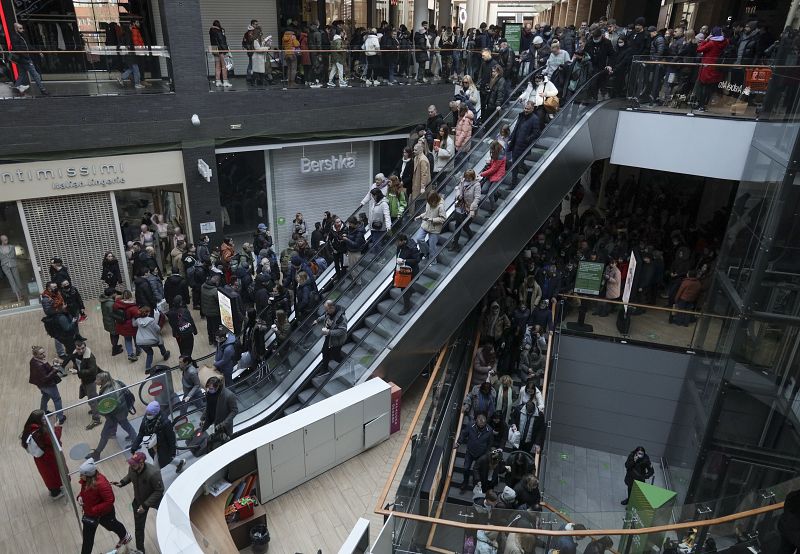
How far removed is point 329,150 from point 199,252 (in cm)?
560

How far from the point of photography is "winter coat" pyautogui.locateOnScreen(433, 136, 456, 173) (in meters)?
11.8

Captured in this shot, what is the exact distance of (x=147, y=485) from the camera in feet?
20.5

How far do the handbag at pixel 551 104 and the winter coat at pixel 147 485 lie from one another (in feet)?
28.5

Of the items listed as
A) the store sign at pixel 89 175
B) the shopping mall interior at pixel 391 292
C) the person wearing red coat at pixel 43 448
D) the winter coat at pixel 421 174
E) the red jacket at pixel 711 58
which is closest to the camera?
the person wearing red coat at pixel 43 448

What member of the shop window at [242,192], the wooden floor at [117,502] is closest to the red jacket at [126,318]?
the wooden floor at [117,502]

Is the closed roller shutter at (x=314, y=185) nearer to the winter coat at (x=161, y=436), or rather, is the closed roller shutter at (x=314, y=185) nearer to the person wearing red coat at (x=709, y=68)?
the person wearing red coat at (x=709, y=68)

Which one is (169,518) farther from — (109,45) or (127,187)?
(109,45)

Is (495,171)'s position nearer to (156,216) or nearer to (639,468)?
(639,468)

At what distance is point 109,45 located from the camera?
42.2 ft

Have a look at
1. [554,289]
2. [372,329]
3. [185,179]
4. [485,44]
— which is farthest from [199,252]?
[485,44]

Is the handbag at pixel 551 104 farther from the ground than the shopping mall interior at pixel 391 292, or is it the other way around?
the handbag at pixel 551 104

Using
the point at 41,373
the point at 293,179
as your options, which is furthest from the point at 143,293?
the point at 293,179

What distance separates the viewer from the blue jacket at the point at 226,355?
916 cm

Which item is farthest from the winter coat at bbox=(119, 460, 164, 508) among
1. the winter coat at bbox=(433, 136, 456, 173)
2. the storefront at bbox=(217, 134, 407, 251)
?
the storefront at bbox=(217, 134, 407, 251)
